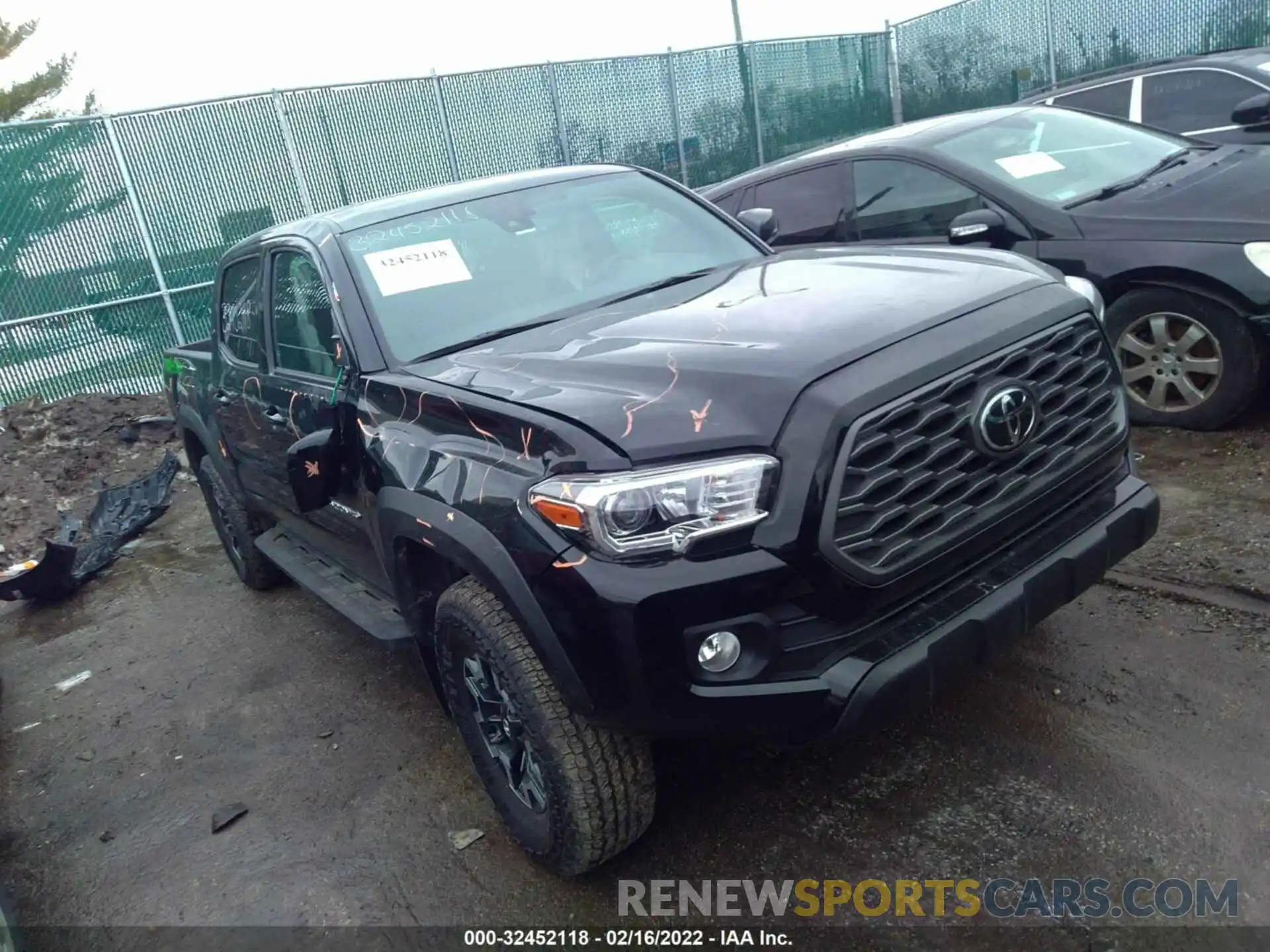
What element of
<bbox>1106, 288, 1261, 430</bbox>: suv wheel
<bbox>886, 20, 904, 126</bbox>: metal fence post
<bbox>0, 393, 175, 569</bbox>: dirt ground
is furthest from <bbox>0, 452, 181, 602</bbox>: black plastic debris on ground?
<bbox>886, 20, 904, 126</bbox>: metal fence post

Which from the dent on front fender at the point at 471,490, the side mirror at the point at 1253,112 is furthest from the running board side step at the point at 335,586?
the side mirror at the point at 1253,112

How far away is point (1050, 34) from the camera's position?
14609 mm

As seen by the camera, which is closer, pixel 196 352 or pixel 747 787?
pixel 747 787

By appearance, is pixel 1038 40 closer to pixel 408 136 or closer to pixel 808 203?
pixel 408 136

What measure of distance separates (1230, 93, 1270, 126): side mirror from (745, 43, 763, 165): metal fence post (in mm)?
9341

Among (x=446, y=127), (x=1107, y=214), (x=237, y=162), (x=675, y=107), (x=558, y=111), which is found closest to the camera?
(x=1107, y=214)

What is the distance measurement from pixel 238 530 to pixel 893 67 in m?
14.8

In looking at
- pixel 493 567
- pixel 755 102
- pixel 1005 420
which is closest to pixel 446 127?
pixel 755 102

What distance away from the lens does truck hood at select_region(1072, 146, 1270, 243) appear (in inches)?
170

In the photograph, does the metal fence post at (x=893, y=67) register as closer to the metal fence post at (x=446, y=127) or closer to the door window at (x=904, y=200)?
the metal fence post at (x=446, y=127)

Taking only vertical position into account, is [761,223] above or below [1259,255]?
above

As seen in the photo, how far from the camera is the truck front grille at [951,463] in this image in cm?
219

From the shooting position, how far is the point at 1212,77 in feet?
23.3

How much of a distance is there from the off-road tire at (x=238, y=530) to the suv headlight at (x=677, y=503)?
3294 mm
